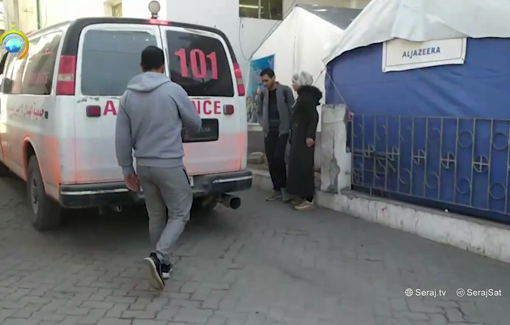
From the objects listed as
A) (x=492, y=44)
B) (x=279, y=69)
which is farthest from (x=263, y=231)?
(x=279, y=69)

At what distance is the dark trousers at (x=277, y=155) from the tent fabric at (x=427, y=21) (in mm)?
1342

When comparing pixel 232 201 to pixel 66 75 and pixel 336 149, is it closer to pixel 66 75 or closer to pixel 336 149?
pixel 336 149

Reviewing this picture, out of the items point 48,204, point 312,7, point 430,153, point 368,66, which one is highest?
point 312,7

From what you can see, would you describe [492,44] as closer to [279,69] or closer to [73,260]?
[73,260]

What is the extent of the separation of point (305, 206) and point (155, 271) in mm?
2967

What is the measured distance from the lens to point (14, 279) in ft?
13.3

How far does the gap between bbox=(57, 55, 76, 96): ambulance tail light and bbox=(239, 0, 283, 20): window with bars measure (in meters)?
9.34

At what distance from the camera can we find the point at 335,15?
8633 mm

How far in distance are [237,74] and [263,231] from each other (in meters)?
1.70

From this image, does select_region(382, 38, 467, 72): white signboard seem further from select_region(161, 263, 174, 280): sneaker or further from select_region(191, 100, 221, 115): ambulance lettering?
select_region(161, 263, 174, 280): sneaker

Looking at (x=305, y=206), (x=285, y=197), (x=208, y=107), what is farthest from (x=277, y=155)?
(x=208, y=107)

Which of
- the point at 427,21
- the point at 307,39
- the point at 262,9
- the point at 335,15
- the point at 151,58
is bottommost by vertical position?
the point at 151,58

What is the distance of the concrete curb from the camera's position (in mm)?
4379

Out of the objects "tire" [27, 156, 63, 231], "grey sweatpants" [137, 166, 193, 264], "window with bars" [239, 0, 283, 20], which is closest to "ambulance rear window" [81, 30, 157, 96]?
"grey sweatpants" [137, 166, 193, 264]
